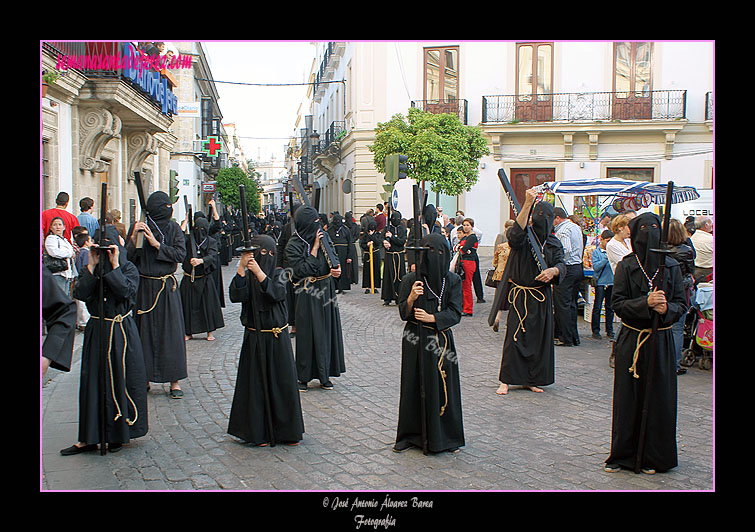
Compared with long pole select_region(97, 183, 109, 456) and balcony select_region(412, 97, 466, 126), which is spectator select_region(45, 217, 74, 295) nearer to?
long pole select_region(97, 183, 109, 456)

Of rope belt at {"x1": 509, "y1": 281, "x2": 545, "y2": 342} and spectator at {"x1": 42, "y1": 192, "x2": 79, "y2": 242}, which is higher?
spectator at {"x1": 42, "y1": 192, "x2": 79, "y2": 242}

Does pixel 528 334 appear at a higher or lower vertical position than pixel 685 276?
lower

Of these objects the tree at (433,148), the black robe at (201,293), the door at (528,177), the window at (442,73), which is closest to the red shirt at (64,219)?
the black robe at (201,293)

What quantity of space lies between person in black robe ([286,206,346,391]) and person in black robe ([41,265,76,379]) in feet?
13.3

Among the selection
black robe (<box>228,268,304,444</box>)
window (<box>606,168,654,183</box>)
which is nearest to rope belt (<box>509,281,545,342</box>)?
black robe (<box>228,268,304,444</box>)

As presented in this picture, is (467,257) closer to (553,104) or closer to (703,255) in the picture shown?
(703,255)

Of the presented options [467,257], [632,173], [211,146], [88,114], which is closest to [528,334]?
[467,257]

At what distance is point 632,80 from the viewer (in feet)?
89.6

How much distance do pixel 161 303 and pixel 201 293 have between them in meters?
3.62

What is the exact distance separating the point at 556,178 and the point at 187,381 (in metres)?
22.1

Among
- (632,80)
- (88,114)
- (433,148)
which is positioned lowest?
(88,114)

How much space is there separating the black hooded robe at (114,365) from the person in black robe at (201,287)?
202 inches

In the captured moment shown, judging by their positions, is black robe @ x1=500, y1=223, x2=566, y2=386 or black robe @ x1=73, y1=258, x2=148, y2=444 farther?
black robe @ x1=500, y1=223, x2=566, y2=386

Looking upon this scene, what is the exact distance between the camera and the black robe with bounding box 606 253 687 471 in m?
5.27
